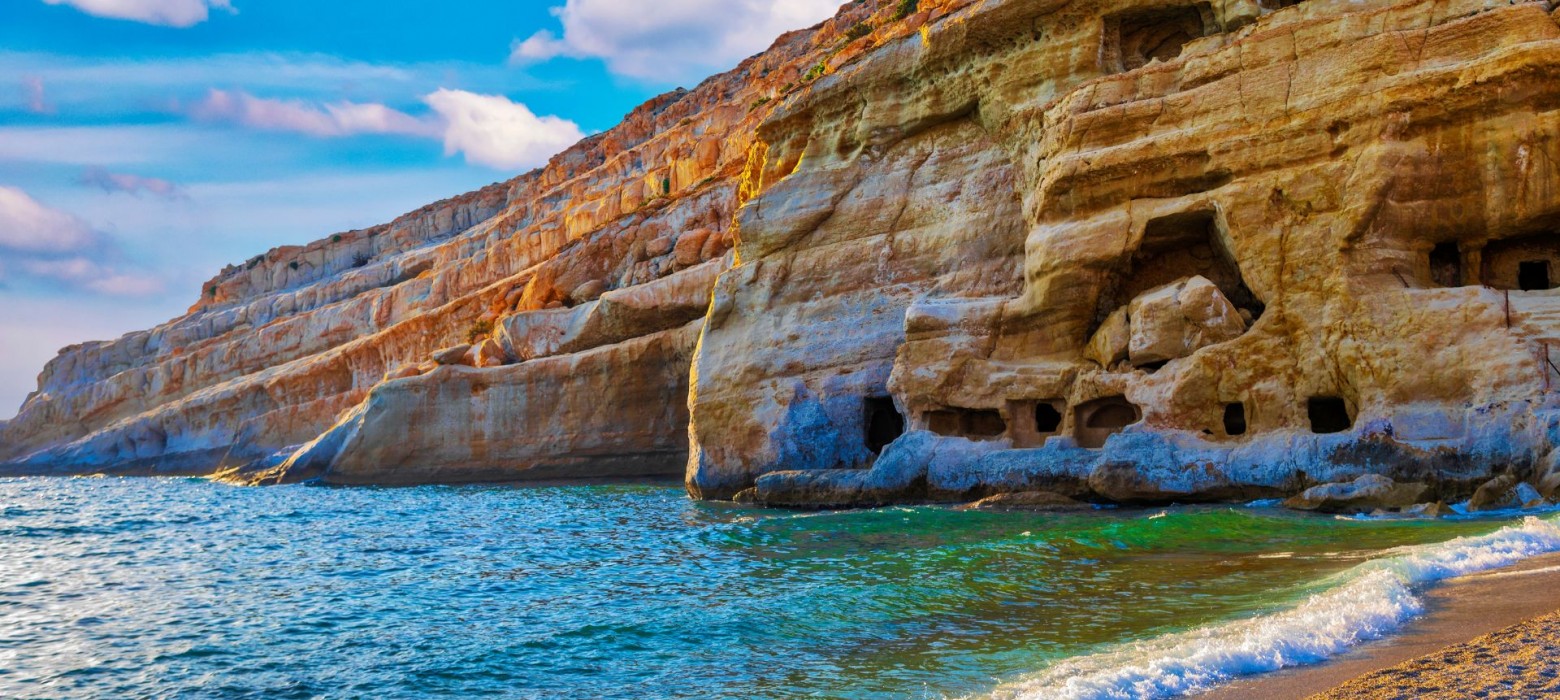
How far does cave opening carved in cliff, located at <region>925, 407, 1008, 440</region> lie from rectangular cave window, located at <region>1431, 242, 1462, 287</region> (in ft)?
23.0

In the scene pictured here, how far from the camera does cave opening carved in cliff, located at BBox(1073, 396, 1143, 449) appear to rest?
60.6 ft

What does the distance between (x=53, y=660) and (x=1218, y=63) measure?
17.1 m

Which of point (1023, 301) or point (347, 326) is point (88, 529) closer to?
point (1023, 301)

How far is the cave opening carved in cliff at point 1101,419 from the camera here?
60.6ft

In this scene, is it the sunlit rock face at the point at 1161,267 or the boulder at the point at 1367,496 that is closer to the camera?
the boulder at the point at 1367,496

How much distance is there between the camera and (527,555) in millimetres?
15453

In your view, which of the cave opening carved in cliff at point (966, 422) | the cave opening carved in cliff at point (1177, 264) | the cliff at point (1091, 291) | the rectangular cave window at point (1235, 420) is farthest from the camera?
the cave opening carved in cliff at point (966, 422)

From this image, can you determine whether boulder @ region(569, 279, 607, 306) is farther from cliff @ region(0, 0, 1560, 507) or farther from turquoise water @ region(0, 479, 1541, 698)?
turquoise water @ region(0, 479, 1541, 698)

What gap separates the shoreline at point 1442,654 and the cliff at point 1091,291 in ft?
22.4

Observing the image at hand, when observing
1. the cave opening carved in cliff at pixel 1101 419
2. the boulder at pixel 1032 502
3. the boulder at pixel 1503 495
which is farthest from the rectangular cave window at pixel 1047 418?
the boulder at pixel 1503 495

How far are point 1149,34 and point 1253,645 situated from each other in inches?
690

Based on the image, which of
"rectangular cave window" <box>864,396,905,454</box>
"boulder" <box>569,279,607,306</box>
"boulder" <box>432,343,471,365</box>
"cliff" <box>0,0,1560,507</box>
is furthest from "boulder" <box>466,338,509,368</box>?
"rectangular cave window" <box>864,396,905,454</box>

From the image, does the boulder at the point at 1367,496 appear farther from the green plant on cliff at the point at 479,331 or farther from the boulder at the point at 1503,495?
the green plant on cliff at the point at 479,331

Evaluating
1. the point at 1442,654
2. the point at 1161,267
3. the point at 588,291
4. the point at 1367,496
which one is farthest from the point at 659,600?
the point at 588,291
